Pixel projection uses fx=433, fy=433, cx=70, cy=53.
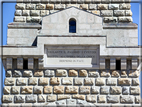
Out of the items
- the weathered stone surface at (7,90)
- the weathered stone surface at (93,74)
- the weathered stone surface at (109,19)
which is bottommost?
the weathered stone surface at (7,90)

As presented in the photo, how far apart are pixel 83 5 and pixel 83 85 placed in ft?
12.3

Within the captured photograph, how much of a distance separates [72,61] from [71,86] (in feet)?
3.50

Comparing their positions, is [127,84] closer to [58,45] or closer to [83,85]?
[83,85]

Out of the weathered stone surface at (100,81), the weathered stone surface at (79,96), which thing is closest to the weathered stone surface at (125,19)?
the weathered stone surface at (100,81)

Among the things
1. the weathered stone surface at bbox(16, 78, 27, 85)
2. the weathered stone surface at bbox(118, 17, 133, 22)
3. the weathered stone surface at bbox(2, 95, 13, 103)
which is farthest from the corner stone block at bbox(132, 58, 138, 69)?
the weathered stone surface at bbox(2, 95, 13, 103)

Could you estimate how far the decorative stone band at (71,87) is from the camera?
1775cm

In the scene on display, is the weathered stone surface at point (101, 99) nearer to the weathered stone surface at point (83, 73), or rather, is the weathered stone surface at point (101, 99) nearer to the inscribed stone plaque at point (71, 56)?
the weathered stone surface at point (83, 73)

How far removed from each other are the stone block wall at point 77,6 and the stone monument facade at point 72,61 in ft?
1.38

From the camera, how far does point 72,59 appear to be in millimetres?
18203

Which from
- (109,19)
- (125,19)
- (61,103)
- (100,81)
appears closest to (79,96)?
(61,103)

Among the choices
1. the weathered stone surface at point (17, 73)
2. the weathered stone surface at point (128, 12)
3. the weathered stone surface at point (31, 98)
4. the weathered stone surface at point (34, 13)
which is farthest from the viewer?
the weathered stone surface at point (34, 13)

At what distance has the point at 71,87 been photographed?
58.6 feet

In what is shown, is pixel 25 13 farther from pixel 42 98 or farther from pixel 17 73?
A: pixel 42 98

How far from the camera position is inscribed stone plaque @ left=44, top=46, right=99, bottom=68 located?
1814cm
